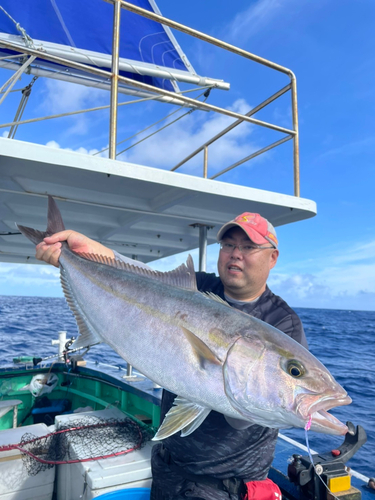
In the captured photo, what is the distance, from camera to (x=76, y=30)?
7922 millimetres

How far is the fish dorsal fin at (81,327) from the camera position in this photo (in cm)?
216

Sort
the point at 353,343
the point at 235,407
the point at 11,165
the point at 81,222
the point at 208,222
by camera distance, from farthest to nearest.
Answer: the point at 353,343 < the point at 81,222 < the point at 208,222 < the point at 11,165 < the point at 235,407

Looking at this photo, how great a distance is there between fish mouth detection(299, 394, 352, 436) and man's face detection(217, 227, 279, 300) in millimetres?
843

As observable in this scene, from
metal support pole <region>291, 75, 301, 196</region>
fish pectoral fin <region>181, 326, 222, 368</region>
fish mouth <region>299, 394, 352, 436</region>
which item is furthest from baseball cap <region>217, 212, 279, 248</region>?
metal support pole <region>291, 75, 301, 196</region>

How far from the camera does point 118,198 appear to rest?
4.07 metres

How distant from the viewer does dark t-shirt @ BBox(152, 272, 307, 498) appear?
2.15 meters

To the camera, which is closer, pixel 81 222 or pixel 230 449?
pixel 230 449

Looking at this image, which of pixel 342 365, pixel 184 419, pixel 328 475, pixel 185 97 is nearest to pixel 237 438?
pixel 184 419

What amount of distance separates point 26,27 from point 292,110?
629cm

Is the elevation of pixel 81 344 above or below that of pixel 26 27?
below

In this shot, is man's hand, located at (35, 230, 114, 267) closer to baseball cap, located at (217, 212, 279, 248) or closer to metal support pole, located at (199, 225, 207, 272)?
baseball cap, located at (217, 212, 279, 248)

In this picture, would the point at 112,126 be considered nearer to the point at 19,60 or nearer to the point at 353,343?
the point at 19,60

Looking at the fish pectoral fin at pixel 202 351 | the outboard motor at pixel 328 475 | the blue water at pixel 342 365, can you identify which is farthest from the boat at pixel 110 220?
the blue water at pixel 342 365

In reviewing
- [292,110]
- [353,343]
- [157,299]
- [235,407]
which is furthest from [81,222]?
[353,343]
